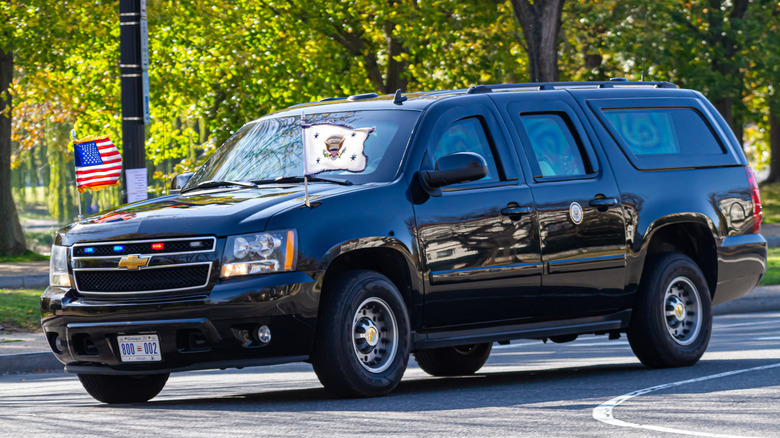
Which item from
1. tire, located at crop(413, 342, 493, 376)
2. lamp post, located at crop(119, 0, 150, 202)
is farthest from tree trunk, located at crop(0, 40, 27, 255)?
tire, located at crop(413, 342, 493, 376)

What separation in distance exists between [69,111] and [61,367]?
85.6 ft

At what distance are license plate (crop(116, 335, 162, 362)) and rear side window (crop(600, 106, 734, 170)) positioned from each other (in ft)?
12.9

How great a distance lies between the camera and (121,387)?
27.4 ft

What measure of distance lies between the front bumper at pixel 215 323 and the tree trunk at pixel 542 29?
15.0 m

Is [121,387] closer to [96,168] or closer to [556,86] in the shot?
[556,86]

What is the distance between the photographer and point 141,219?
7613 millimetres

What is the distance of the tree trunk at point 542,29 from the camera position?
21.9m

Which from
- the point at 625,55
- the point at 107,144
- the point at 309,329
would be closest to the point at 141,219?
the point at 309,329

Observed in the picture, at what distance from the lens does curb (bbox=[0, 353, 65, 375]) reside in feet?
40.5

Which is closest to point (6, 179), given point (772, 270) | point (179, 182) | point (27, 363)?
point (772, 270)

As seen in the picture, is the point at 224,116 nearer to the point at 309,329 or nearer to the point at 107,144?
the point at 107,144

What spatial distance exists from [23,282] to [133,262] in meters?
18.5

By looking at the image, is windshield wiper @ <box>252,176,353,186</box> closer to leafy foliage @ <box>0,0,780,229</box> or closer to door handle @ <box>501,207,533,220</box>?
door handle @ <box>501,207,533,220</box>

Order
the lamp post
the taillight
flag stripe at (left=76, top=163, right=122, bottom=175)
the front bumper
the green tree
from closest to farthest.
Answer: the front bumper
the taillight
the lamp post
flag stripe at (left=76, top=163, right=122, bottom=175)
the green tree
